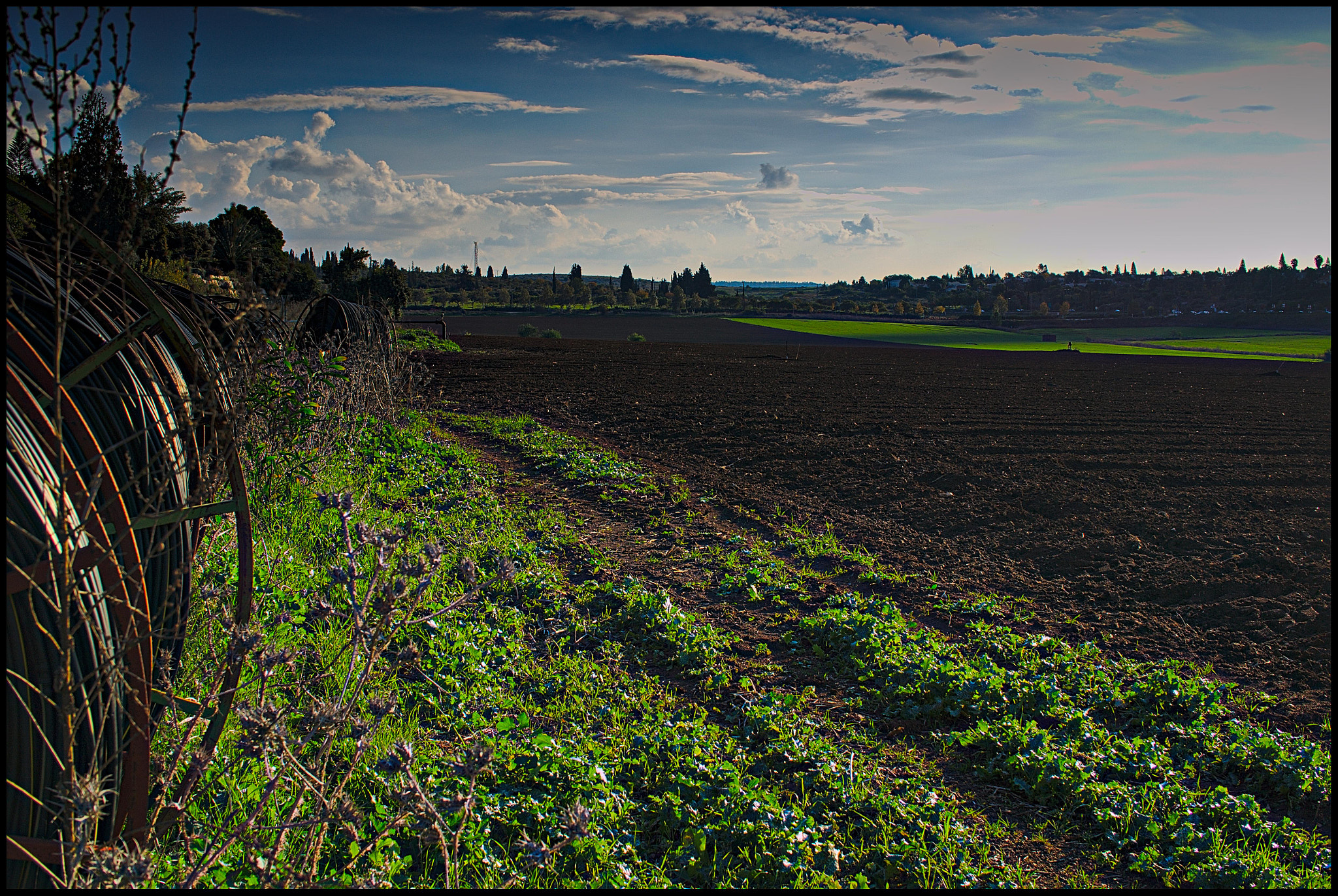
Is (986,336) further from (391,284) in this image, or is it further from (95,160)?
(95,160)

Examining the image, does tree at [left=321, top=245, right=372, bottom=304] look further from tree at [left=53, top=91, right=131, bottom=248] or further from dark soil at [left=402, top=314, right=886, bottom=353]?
tree at [left=53, top=91, right=131, bottom=248]

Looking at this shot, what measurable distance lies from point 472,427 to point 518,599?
25.6ft

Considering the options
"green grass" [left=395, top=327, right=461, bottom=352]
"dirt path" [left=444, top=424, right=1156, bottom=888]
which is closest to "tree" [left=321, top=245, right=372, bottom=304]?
"green grass" [left=395, top=327, right=461, bottom=352]

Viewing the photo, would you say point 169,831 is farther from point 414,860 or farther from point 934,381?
point 934,381

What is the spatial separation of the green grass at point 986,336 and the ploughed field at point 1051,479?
80.3 ft

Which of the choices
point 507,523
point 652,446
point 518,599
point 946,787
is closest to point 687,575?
A: point 518,599

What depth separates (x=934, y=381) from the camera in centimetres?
2336

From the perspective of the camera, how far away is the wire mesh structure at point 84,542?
79.1 inches

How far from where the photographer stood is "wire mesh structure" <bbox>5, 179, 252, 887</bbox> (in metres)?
2.01

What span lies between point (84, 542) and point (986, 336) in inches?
→ 2463

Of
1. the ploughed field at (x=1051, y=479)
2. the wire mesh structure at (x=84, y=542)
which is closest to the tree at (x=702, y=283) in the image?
the ploughed field at (x=1051, y=479)

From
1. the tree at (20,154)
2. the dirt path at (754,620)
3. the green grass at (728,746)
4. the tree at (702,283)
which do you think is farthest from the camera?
the tree at (702,283)

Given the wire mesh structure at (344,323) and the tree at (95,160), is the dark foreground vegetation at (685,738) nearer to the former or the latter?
the tree at (95,160)

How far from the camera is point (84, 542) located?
2285 millimetres
